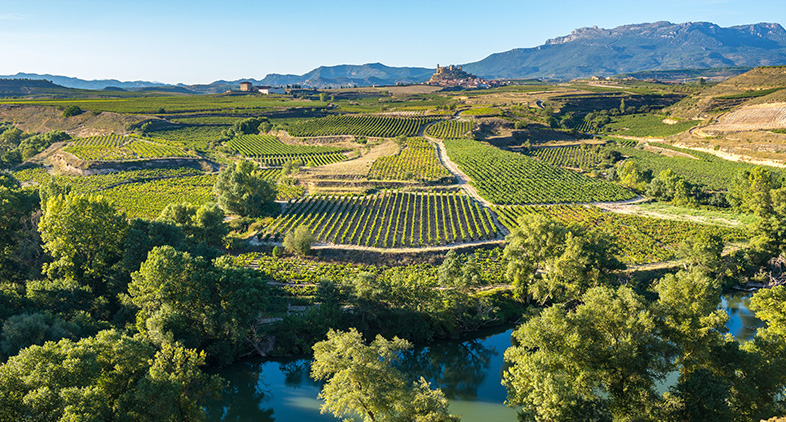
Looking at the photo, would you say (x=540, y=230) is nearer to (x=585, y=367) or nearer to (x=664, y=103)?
(x=585, y=367)

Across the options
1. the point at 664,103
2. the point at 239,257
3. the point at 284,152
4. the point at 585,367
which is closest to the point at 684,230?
the point at 585,367

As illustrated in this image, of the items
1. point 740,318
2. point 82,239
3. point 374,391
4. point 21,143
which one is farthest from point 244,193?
point 21,143

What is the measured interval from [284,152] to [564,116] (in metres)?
127

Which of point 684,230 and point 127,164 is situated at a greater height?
point 127,164

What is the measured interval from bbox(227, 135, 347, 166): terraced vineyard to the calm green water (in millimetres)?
71544

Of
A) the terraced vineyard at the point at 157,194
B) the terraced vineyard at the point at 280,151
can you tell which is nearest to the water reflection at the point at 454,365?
the terraced vineyard at the point at 157,194

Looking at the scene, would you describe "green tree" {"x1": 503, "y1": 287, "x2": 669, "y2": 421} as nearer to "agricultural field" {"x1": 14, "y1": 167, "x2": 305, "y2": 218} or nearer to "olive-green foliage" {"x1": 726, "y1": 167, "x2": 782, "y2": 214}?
"olive-green foliage" {"x1": 726, "y1": 167, "x2": 782, "y2": 214}

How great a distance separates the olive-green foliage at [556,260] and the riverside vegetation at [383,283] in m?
0.24

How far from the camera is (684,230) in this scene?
58.5m

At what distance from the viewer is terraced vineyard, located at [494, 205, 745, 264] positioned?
51.4m

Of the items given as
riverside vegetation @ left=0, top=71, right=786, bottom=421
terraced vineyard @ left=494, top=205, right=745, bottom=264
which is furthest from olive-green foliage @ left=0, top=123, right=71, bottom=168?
terraced vineyard @ left=494, top=205, right=745, bottom=264

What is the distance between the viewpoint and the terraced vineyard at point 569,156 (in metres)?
111

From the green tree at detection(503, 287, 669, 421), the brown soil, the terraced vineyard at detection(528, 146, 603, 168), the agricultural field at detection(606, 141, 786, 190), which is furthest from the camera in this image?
the brown soil

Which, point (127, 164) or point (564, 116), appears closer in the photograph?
point (127, 164)
